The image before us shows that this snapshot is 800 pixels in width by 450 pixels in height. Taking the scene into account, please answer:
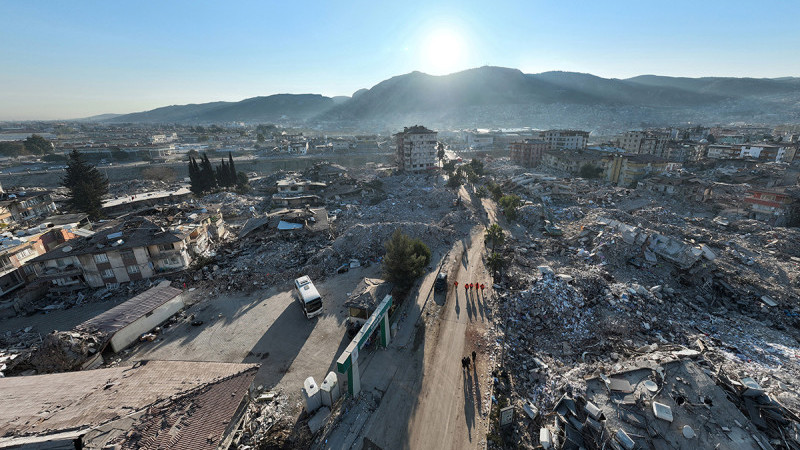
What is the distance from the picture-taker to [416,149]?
62031mm

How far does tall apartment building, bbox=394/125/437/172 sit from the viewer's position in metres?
61.0

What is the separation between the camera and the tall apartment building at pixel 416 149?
61.0 meters

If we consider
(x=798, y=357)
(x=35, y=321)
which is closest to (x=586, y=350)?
(x=798, y=357)

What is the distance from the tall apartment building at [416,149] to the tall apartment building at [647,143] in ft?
163

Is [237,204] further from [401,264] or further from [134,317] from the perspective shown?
[401,264]

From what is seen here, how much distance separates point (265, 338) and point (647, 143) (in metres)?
86.7

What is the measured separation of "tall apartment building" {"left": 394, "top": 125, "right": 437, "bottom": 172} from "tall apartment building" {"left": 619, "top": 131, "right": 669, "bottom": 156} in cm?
4980

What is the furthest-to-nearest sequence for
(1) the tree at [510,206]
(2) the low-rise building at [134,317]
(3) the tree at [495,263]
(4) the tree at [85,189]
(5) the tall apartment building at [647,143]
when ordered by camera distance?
1. (5) the tall apartment building at [647,143]
2. (4) the tree at [85,189]
3. (1) the tree at [510,206]
4. (3) the tree at [495,263]
5. (2) the low-rise building at [134,317]

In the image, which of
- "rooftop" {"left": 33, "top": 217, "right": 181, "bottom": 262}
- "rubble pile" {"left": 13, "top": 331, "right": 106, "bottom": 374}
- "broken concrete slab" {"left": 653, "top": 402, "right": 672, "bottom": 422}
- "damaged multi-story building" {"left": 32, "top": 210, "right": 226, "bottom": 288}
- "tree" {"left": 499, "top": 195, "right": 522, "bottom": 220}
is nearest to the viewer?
"broken concrete slab" {"left": 653, "top": 402, "right": 672, "bottom": 422}

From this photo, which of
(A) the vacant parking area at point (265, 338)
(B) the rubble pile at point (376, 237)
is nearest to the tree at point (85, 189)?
(A) the vacant parking area at point (265, 338)

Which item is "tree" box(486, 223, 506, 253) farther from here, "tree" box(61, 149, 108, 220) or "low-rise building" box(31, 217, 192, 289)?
"tree" box(61, 149, 108, 220)

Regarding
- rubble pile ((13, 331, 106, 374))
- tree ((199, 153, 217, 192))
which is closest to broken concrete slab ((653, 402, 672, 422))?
rubble pile ((13, 331, 106, 374))

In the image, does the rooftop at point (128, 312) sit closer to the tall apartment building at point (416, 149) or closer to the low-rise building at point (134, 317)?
the low-rise building at point (134, 317)

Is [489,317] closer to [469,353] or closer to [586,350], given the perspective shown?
[469,353]
